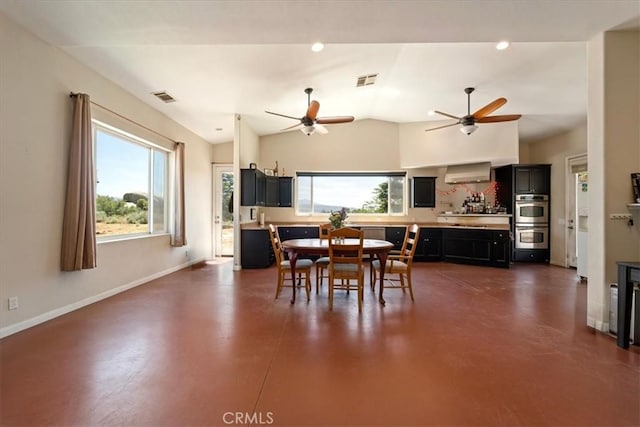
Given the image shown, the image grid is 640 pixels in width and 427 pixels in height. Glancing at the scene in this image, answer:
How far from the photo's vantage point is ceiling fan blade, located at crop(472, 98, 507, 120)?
4148mm

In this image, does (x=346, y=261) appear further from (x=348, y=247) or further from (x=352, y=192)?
(x=352, y=192)

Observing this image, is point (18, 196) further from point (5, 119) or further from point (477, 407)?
point (477, 407)

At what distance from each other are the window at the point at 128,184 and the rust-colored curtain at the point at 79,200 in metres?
0.50

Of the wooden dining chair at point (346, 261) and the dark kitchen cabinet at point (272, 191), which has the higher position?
the dark kitchen cabinet at point (272, 191)

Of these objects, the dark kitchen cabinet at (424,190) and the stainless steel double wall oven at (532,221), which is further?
the dark kitchen cabinet at (424,190)

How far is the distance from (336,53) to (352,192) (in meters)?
4.15

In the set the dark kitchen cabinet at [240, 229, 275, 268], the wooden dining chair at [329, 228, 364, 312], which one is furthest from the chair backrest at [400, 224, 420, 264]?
the dark kitchen cabinet at [240, 229, 275, 268]

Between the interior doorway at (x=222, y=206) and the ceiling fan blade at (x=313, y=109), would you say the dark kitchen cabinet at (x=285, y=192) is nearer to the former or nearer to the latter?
the interior doorway at (x=222, y=206)

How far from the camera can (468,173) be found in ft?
22.7

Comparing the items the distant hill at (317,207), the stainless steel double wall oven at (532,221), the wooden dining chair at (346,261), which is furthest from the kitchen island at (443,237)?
the wooden dining chair at (346,261)

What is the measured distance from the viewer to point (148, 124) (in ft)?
16.6

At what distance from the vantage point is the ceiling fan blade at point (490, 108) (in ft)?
13.6

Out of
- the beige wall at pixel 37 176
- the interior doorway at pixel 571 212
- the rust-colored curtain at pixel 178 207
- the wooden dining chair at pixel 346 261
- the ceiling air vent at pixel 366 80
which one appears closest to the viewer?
the beige wall at pixel 37 176

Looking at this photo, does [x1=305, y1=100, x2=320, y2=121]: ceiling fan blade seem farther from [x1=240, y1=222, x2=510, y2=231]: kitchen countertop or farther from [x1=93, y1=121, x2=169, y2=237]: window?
[x1=93, y1=121, x2=169, y2=237]: window
